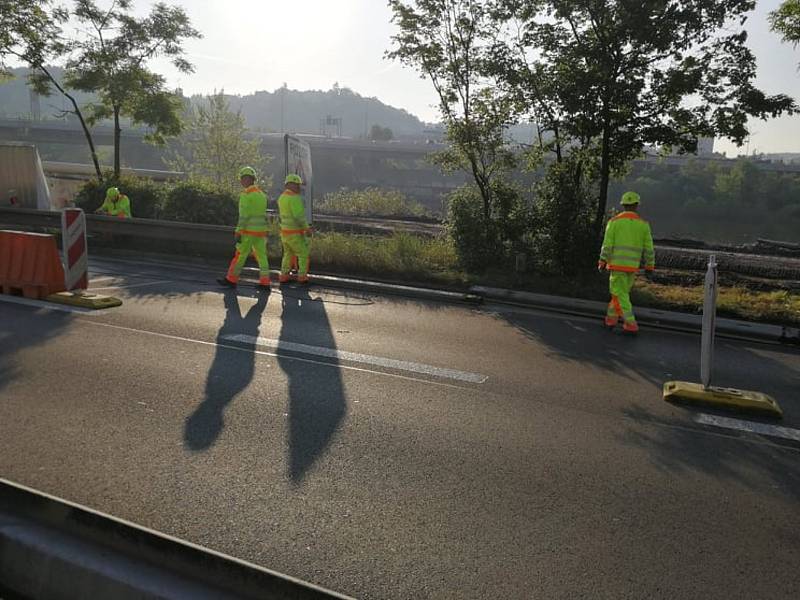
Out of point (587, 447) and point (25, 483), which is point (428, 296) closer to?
point (587, 447)

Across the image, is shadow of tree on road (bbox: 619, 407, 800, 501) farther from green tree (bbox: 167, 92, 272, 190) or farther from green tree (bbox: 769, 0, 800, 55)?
green tree (bbox: 167, 92, 272, 190)

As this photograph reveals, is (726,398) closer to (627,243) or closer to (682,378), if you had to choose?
(682,378)

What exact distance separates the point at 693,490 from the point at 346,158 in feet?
320

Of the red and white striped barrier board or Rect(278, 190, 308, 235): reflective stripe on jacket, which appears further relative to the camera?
Rect(278, 190, 308, 235): reflective stripe on jacket

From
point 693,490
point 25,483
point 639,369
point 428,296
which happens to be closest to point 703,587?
point 693,490

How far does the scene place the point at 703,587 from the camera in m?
3.09

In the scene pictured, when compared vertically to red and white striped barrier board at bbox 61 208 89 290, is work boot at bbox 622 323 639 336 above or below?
below

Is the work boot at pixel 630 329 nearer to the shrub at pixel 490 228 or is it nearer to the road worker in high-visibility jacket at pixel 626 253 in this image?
the road worker in high-visibility jacket at pixel 626 253

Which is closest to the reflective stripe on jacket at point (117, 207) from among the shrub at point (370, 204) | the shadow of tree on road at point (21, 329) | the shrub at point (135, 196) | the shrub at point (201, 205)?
the shrub at point (201, 205)

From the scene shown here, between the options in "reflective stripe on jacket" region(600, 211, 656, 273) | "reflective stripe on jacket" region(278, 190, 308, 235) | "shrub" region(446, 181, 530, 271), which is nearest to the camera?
"reflective stripe on jacket" region(600, 211, 656, 273)

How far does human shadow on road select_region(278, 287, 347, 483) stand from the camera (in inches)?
178

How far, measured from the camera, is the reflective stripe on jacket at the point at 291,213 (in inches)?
432

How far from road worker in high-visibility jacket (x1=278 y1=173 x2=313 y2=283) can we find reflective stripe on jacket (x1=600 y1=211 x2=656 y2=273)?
4.96m

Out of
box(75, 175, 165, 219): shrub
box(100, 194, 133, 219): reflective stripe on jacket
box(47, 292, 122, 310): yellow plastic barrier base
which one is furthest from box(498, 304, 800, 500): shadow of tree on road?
box(75, 175, 165, 219): shrub
